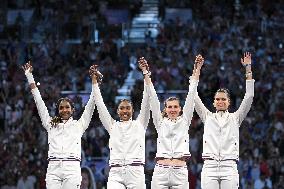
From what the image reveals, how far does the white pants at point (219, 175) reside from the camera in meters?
14.2

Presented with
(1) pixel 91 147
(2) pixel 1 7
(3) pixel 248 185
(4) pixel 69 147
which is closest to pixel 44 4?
(2) pixel 1 7

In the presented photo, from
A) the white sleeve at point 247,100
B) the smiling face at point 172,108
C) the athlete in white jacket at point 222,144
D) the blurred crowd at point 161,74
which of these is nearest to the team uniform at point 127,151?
the smiling face at point 172,108

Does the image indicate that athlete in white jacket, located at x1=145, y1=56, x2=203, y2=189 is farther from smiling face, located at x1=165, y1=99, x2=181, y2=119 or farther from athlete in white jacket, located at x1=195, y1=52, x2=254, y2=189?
athlete in white jacket, located at x1=195, y1=52, x2=254, y2=189

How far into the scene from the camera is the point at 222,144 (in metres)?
14.4

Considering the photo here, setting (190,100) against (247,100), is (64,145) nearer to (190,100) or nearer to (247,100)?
(190,100)

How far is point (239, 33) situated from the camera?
28.1 meters

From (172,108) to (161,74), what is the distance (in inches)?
420

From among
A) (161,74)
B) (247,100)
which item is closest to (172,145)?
(247,100)

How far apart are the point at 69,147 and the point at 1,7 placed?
52.2 ft

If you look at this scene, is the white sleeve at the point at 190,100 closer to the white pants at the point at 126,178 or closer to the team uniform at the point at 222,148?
the team uniform at the point at 222,148

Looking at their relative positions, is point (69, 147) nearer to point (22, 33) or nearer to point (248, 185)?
point (248, 185)

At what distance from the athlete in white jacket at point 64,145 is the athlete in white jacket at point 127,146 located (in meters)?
0.46

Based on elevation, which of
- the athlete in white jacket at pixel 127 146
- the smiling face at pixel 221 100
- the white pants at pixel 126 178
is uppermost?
the smiling face at pixel 221 100

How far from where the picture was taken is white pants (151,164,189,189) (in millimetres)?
14195
